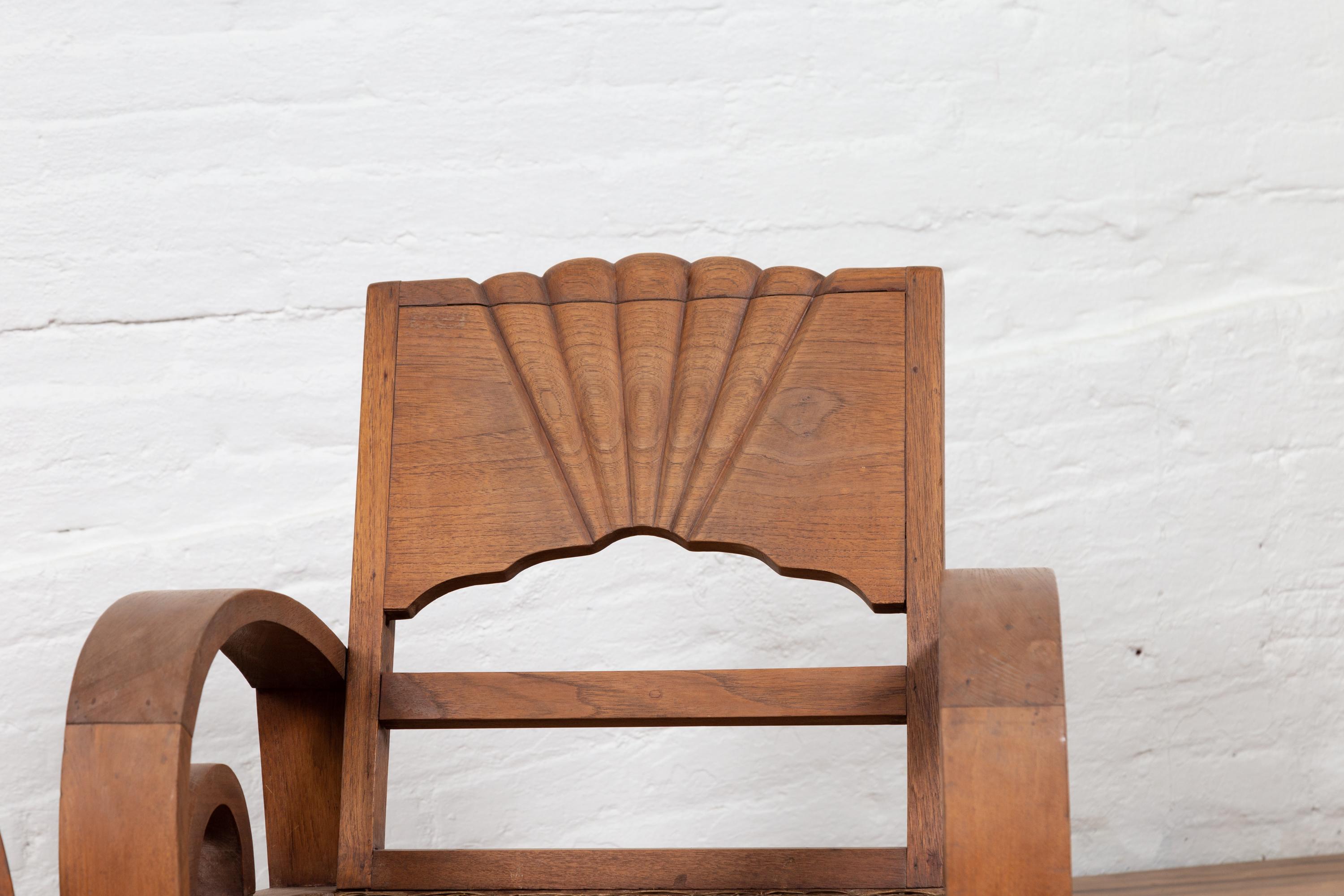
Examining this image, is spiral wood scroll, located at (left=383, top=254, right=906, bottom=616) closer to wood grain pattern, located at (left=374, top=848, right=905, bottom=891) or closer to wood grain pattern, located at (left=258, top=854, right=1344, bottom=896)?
wood grain pattern, located at (left=374, top=848, right=905, bottom=891)

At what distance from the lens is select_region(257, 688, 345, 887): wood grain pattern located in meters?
0.93

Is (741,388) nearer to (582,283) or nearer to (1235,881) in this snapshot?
(582,283)

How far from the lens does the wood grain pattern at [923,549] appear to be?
83 centimetres

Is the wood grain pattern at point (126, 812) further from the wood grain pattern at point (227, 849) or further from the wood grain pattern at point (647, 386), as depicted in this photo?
the wood grain pattern at point (647, 386)

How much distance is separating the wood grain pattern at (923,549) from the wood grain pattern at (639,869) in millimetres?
25

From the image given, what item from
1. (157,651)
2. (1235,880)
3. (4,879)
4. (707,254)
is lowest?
(1235,880)

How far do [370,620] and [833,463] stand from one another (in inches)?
13.7

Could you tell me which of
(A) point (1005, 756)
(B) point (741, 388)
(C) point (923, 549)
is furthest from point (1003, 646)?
(B) point (741, 388)

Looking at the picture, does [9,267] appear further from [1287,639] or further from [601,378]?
[1287,639]

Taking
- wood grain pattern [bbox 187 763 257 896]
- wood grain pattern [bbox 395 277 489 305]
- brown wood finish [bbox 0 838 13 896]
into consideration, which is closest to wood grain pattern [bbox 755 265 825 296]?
wood grain pattern [bbox 395 277 489 305]

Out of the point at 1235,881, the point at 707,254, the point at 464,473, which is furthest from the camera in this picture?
the point at 707,254

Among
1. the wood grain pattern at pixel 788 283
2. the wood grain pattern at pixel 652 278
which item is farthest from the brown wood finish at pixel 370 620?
the wood grain pattern at pixel 788 283

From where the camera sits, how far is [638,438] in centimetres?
96

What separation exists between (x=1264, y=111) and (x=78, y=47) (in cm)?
133
